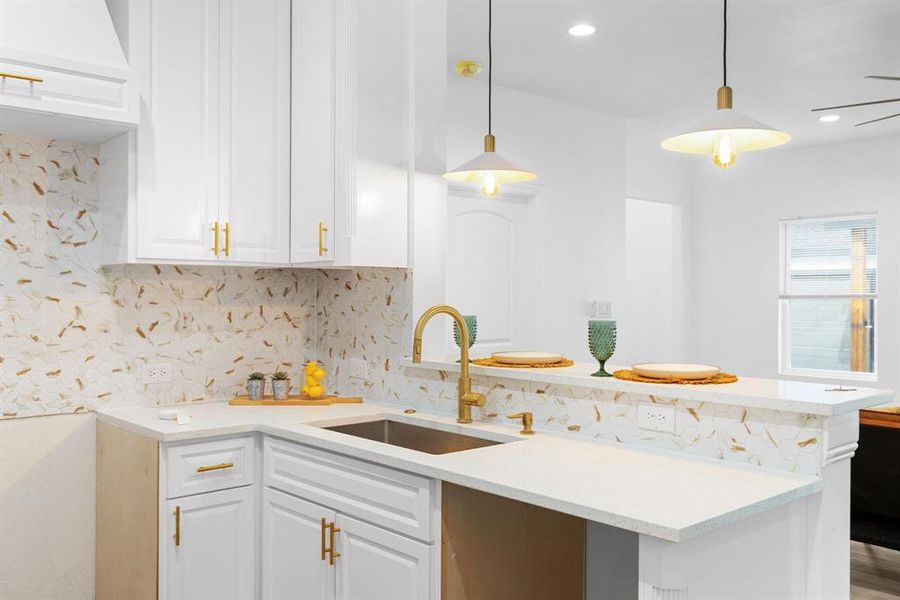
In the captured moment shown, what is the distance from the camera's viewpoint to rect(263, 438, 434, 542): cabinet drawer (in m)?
2.01

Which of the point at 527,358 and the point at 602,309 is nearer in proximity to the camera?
the point at 527,358

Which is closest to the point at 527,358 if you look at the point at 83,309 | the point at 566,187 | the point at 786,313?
the point at 83,309

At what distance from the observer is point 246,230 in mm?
2998

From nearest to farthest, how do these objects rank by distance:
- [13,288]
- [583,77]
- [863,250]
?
[13,288], [583,77], [863,250]

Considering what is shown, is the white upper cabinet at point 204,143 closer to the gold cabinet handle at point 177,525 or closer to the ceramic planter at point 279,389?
the ceramic planter at point 279,389

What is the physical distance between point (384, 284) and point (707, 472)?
1.64 m

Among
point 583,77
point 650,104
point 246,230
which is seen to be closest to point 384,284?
point 246,230

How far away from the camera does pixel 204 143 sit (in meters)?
2.87

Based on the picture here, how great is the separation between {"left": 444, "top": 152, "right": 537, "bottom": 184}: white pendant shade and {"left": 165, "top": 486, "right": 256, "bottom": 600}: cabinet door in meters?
1.35

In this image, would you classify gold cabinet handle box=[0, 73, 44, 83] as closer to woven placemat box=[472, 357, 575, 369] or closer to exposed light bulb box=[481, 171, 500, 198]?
exposed light bulb box=[481, 171, 500, 198]

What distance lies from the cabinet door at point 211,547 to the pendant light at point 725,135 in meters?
1.86

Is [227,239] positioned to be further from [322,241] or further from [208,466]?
[208,466]

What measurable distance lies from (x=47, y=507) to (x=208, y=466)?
74 cm

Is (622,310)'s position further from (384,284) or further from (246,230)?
(246,230)
